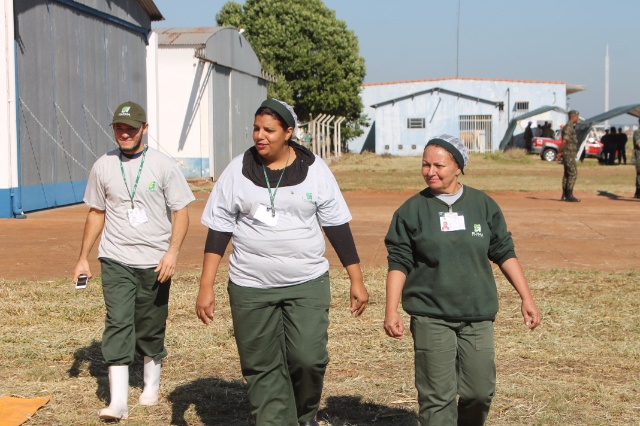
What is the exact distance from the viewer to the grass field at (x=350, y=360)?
5562 millimetres

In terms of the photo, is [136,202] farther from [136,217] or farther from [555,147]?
[555,147]

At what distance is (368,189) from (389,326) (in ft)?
66.2

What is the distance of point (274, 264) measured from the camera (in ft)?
15.1

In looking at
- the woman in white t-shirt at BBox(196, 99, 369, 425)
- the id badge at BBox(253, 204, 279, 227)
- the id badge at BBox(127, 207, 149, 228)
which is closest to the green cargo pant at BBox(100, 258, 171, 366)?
the id badge at BBox(127, 207, 149, 228)

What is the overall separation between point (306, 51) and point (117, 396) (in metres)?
46.1

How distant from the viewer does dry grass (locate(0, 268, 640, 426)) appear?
5555 millimetres

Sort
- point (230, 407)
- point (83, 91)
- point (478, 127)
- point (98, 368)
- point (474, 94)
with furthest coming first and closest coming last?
point (474, 94) < point (478, 127) < point (83, 91) < point (98, 368) < point (230, 407)

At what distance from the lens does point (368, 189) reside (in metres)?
24.5

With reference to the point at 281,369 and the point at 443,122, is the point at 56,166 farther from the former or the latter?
the point at 443,122

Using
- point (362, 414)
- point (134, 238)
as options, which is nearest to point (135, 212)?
point (134, 238)

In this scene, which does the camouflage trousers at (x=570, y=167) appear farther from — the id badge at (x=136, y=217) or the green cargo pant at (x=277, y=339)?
the green cargo pant at (x=277, y=339)

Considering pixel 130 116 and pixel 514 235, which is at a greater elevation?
pixel 130 116

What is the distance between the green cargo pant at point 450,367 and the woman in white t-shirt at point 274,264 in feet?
1.56

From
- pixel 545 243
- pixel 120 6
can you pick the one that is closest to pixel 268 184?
pixel 545 243
